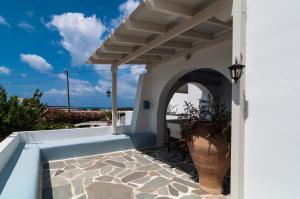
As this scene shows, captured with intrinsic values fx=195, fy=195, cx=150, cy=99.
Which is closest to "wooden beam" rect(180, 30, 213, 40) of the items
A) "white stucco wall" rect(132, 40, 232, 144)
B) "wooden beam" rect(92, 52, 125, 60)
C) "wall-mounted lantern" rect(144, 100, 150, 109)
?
"white stucco wall" rect(132, 40, 232, 144)

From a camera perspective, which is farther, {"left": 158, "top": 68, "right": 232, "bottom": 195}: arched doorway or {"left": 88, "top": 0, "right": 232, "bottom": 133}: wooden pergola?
{"left": 158, "top": 68, "right": 232, "bottom": 195}: arched doorway

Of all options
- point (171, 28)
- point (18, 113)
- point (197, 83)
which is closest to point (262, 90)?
point (171, 28)

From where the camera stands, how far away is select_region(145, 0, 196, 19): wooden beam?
3568 millimetres

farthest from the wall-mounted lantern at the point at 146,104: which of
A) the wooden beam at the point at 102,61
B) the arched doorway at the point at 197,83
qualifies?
the wooden beam at the point at 102,61

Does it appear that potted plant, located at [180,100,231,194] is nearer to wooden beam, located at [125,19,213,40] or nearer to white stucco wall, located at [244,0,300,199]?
white stucco wall, located at [244,0,300,199]

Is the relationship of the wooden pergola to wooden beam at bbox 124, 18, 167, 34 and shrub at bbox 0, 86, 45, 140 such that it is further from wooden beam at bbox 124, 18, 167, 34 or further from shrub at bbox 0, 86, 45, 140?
shrub at bbox 0, 86, 45, 140

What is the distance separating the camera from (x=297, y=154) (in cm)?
226

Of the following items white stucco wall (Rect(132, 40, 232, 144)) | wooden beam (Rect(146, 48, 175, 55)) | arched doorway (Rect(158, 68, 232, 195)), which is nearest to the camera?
white stucco wall (Rect(132, 40, 232, 144))

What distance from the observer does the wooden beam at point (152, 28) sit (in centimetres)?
446

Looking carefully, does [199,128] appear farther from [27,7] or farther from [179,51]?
[27,7]

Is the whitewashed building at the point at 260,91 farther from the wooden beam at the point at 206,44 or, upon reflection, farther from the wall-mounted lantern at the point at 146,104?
the wall-mounted lantern at the point at 146,104

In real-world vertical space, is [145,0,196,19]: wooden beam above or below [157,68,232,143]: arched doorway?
above

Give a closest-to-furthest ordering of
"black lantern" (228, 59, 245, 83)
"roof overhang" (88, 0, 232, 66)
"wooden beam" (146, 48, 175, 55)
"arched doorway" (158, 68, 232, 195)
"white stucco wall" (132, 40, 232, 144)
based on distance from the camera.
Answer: "black lantern" (228, 59, 245, 83)
"roof overhang" (88, 0, 232, 66)
"white stucco wall" (132, 40, 232, 144)
"wooden beam" (146, 48, 175, 55)
"arched doorway" (158, 68, 232, 195)

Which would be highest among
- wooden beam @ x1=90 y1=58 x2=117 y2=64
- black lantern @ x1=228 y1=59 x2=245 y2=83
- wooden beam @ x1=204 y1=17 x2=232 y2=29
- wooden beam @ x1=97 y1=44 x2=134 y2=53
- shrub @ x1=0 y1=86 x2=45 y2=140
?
wooden beam @ x1=204 y1=17 x2=232 y2=29
